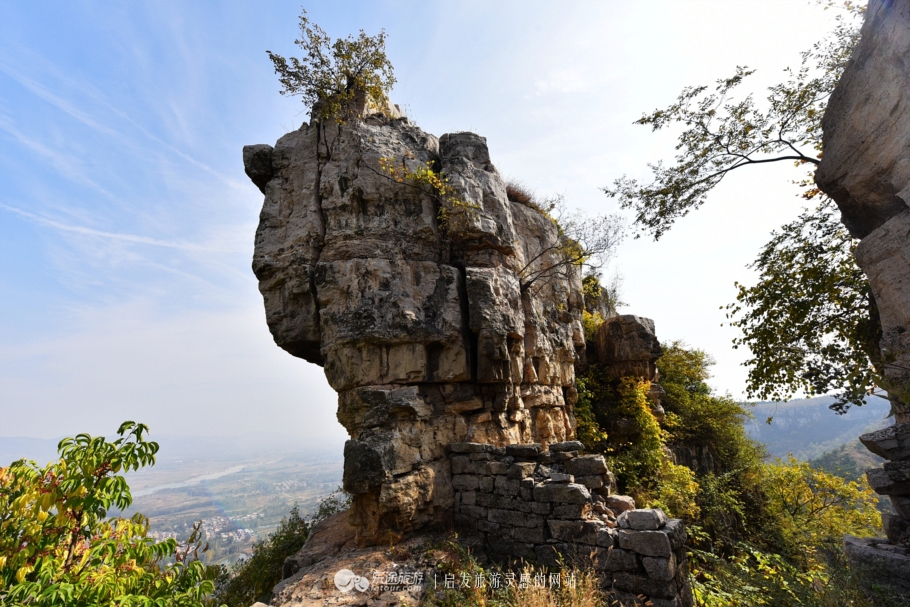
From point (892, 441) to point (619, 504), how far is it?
391 cm

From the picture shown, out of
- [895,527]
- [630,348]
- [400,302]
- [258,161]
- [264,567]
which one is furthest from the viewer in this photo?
[630,348]

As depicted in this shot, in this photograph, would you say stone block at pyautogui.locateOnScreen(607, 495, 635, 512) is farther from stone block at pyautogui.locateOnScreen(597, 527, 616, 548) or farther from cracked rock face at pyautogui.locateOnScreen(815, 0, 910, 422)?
cracked rock face at pyautogui.locateOnScreen(815, 0, 910, 422)

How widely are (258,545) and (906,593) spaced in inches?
442

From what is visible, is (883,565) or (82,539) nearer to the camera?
(82,539)

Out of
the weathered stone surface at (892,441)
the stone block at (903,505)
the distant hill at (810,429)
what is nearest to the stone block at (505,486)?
the weathered stone surface at (892,441)

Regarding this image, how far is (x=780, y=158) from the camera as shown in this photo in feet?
29.4

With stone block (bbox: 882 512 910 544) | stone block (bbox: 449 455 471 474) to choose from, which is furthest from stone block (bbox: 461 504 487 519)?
stone block (bbox: 882 512 910 544)

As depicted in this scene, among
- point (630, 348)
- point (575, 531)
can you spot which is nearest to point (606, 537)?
point (575, 531)

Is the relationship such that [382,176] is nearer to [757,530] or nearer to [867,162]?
[867,162]

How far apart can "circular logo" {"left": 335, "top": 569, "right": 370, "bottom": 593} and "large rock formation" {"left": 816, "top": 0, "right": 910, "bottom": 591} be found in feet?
22.5

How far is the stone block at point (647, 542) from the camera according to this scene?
5199mm

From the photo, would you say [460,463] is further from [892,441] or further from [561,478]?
[892,441]

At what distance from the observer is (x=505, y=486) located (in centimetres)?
690

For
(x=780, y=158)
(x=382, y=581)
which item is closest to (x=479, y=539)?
(x=382, y=581)
